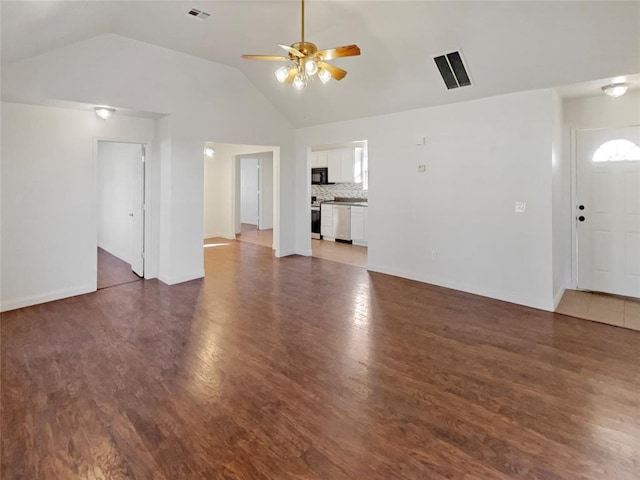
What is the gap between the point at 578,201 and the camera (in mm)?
4863

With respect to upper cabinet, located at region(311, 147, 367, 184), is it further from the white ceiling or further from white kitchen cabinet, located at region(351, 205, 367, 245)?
the white ceiling

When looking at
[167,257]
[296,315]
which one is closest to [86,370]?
[296,315]

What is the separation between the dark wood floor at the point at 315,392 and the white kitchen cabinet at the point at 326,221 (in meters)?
4.76

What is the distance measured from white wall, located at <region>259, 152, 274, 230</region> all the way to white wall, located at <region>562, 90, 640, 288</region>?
753 centimetres

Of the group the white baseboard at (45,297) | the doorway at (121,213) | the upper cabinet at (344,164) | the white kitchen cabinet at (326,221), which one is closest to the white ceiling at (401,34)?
the doorway at (121,213)

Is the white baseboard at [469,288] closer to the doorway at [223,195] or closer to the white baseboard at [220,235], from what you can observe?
the doorway at [223,195]

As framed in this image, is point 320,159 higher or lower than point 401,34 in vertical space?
lower

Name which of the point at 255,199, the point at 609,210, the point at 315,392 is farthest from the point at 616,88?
the point at 255,199

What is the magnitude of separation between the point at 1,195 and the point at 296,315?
3.68 m

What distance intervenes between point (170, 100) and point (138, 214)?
6.17 feet

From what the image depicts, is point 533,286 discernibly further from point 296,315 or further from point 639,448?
point 296,315

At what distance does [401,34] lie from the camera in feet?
12.8

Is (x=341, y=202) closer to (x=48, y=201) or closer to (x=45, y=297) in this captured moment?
(x=48, y=201)

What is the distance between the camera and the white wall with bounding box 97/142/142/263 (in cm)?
611
